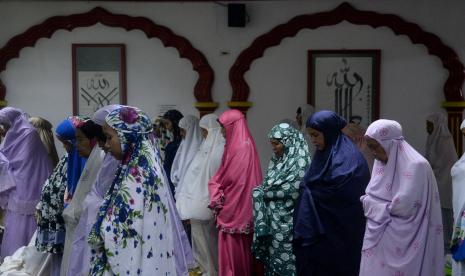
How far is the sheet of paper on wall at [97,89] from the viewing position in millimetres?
6191

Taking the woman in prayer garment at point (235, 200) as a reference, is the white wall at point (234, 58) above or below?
above

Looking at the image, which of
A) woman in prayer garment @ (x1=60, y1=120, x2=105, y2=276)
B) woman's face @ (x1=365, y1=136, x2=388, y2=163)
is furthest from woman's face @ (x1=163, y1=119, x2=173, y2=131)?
woman's face @ (x1=365, y1=136, x2=388, y2=163)

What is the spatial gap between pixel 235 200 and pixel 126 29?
2.56 m

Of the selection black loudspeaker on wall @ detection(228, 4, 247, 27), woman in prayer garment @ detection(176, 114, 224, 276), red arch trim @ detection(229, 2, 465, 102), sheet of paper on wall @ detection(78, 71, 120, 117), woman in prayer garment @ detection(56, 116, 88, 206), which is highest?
black loudspeaker on wall @ detection(228, 4, 247, 27)

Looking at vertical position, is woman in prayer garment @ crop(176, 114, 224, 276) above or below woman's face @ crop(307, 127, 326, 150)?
below

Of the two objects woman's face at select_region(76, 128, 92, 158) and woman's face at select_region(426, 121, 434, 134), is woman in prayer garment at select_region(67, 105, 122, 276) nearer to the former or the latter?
woman's face at select_region(76, 128, 92, 158)

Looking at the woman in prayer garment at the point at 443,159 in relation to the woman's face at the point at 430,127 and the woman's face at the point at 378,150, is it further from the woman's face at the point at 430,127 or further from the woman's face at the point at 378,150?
the woman's face at the point at 378,150

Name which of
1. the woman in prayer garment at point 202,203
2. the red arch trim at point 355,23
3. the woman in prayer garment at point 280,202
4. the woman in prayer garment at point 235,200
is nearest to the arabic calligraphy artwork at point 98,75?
the red arch trim at point 355,23

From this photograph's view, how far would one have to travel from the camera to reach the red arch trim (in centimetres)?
570

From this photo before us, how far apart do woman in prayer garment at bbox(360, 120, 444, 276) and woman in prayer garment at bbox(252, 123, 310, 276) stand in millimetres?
668

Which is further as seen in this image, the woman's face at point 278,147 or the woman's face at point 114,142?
the woman's face at point 278,147

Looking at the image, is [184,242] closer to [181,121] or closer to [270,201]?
[270,201]

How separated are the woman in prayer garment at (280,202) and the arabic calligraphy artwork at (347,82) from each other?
2.08 m

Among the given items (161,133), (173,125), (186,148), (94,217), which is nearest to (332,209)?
(94,217)
